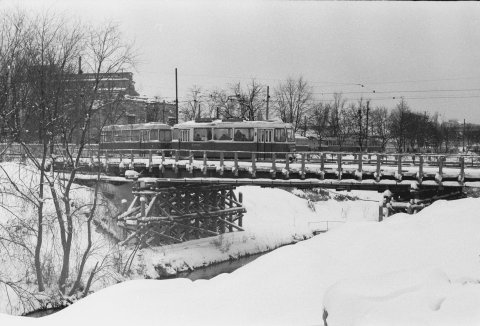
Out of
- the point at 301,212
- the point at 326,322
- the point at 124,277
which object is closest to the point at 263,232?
the point at 301,212

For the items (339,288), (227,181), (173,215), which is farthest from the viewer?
(173,215)

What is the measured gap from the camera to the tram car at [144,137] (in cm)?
3694

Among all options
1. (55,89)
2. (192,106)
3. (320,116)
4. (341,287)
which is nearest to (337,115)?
(320,116)

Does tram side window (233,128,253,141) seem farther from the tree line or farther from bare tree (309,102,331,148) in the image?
bare tree (309,102,331,148)

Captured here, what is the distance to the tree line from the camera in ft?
141

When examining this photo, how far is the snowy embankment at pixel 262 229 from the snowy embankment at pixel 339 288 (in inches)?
495

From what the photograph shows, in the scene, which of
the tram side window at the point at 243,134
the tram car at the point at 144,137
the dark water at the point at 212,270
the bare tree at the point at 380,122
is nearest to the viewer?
the dark water at the point at 212,270

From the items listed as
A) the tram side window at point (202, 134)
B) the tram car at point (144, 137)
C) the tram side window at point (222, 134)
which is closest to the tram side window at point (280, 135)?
the tram side window at point (222, 134)

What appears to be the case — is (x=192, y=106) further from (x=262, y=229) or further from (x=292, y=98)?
(x=262, y=229)

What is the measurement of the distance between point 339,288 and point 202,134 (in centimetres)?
2752

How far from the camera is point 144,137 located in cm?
3781

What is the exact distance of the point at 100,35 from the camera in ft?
61.3

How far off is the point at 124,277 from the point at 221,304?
43.8 feet

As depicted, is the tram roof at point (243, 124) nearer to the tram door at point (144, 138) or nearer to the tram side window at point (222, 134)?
the tram side window at point (222, 134)
